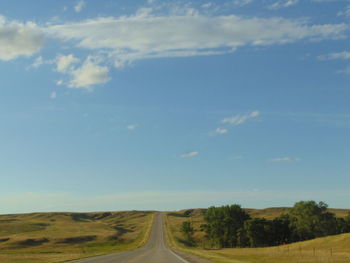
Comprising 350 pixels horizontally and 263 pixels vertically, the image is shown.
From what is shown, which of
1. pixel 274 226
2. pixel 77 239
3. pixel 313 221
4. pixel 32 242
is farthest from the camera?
pixel 77 239

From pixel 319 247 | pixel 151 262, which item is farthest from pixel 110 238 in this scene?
pixel 151 262

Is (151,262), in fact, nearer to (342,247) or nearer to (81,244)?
(342,247)

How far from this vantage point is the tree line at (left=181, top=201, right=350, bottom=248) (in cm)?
13025

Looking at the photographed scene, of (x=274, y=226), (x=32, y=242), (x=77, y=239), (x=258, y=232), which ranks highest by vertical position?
(x=274, y=226)

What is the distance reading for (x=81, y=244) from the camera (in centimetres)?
14638

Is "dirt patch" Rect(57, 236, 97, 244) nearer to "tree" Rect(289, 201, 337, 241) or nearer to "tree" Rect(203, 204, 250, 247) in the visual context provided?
"tree" Rect(203, 204, 250, 247)

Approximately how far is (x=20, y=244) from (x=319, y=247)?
9434cm

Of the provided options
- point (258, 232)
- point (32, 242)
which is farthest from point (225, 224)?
point (32, 242)

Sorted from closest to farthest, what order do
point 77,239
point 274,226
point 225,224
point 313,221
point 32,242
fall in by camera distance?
1. point 313,221
2. point 274,226
3. point 225,224
4. point 32,242
5. point 77,239

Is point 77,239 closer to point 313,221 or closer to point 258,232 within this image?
point 258,232

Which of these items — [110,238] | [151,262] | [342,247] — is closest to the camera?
[151,262]

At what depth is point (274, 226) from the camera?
135750mm

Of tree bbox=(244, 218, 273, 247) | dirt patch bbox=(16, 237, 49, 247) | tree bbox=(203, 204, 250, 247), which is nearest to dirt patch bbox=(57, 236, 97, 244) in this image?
dirt patch bbox=(16, 237, 49, 247)

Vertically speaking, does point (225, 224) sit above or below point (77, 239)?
above
